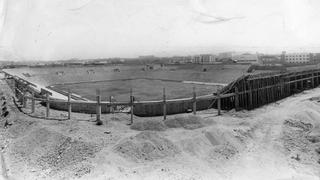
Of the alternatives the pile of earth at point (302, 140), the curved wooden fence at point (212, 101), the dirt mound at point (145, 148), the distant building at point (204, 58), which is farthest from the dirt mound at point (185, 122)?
the distant building at point (204, 58)

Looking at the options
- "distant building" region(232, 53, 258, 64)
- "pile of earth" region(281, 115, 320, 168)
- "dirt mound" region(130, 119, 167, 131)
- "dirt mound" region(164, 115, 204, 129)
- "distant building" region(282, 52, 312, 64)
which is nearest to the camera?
"pile of earth" region(281, 115, 320, 168)

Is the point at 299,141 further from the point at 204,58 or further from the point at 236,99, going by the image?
the point at 204,58

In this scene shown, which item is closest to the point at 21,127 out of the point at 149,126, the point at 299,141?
the point at 149,126

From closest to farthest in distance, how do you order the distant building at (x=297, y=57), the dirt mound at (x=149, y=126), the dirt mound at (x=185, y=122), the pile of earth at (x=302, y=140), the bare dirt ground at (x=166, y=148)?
the bare dirt ground at (x=166, y=148)
the pile of earth at (x=302, y=140)
the dirt mound at (x=149, y=126)
the dirt mound at (x=185, y=122)
the distant building at (x=297, y=57)

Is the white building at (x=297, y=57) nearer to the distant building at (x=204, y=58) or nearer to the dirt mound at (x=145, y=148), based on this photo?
the distant building at (x=204, y=58)

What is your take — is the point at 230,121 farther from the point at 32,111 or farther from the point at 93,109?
the point at 32,111

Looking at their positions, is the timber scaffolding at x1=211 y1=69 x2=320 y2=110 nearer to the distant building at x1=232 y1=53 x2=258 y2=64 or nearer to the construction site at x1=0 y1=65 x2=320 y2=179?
the construction site at x1=0 y1=65 x2=320 y2=179

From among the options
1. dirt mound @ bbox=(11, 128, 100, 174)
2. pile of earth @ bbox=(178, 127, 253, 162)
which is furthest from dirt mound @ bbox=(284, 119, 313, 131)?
dirt mound @ bbox=(11, 128, 100, 174)
